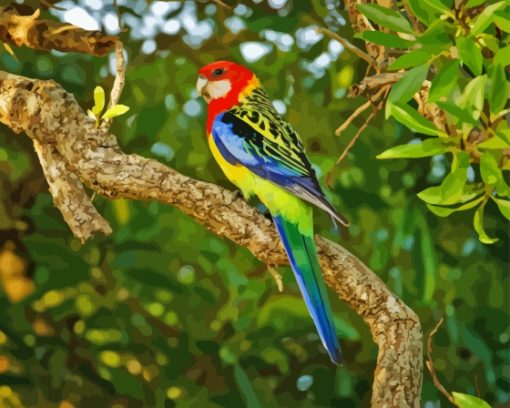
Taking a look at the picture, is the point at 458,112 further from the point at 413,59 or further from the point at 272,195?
the point at 272,195

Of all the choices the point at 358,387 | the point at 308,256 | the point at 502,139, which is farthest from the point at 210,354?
the point at 502,139

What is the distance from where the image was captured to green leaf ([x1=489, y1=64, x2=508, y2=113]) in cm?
95

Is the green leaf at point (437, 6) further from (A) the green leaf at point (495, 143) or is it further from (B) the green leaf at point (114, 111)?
(B) the green leaf at point (114, 111)

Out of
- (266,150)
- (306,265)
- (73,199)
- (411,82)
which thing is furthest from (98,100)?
(411,82)

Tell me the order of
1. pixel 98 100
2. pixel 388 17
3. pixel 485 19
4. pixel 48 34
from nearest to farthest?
pixel 485 19
pixel 388 17
pixel 98 100
pixel 48 34

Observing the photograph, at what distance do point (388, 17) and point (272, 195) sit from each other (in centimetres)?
33

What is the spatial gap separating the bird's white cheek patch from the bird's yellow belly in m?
0.12

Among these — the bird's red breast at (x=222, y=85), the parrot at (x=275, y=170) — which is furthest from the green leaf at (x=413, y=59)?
the bird's red breast at (x=222, y=85)

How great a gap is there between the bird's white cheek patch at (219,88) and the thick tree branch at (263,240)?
0.18 metres

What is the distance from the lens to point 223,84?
1347 mm

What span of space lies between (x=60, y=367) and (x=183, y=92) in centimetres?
55

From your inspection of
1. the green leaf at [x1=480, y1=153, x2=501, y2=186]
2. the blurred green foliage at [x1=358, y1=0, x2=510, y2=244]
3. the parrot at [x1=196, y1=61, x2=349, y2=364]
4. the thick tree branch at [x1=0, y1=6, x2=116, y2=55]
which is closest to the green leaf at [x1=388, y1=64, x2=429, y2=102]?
the blurred green foliage at [x1=358, y1=0, x2=510, y2=244]

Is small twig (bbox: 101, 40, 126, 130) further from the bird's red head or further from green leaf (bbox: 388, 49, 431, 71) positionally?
green leaf (bbox: 388, 49, 431, 71)

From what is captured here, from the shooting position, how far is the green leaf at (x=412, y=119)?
0.96 m
